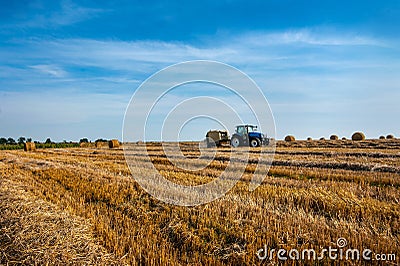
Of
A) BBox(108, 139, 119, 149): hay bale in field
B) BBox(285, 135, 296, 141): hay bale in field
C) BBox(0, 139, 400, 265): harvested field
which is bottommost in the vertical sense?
BBox(0, 139, 400, 265): harvested field

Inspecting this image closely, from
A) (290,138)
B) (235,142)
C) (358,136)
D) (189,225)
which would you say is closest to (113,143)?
(235,142)

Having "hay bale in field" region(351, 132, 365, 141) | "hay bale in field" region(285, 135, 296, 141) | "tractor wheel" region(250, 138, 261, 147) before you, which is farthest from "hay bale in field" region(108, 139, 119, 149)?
"hay bale in field" region(351, 132, 365, 141)

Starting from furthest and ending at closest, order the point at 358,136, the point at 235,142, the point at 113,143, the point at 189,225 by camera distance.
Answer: the point at 113,143
the point at 358,136
the point at 235,142
the point at 189,225

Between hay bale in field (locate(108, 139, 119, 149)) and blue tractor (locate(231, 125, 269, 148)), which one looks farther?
hay bale in field (locate(108, 139, 119, 149))

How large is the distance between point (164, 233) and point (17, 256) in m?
2.00

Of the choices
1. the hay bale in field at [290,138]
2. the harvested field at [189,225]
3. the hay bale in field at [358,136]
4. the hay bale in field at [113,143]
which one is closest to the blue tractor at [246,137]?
the hay bale in field at [290,138]

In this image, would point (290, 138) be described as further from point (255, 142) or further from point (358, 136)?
point (255, 142)

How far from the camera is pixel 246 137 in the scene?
2477 centimetres

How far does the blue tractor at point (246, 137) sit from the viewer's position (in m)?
24.6

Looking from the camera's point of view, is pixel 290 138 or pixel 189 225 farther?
pixel 290 138

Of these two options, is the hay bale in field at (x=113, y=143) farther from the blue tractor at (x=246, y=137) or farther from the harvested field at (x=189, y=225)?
the harvested field at (x=189, y=225)

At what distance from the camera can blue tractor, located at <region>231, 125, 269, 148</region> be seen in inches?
970

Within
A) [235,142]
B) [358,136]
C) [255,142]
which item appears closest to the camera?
[235,142]

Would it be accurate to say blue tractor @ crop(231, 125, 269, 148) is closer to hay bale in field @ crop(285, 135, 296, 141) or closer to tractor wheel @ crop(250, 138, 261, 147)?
tractor wheel @ crop(250, 138, 261, 147)
